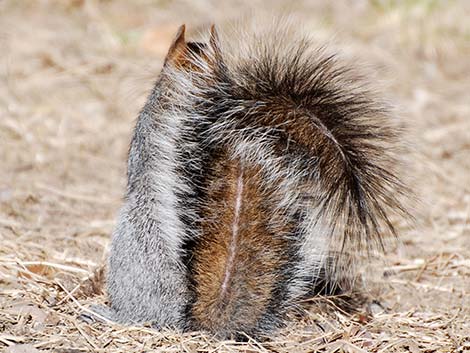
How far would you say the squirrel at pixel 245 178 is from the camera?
8.20 ft

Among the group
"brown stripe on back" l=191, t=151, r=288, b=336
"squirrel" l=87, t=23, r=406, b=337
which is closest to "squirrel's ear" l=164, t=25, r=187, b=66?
"squirrel" l=87, t=23, r=406, b=337

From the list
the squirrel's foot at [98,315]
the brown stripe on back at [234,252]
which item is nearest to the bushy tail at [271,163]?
the brown stripe on back at [234,252]

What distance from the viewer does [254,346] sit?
268 centimetres

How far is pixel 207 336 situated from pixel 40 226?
5.13 ft

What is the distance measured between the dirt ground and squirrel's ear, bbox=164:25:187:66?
40 cm

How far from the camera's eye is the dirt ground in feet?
9.18

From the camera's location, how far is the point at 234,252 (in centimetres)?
259

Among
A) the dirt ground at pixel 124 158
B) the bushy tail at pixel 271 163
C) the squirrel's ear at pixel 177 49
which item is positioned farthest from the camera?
the dirt ground at pixel 124 158

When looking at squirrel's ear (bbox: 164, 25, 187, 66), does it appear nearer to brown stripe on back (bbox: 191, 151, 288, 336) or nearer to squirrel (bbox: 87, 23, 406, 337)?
squirrel (bbox: 87, 23, 406, 337)

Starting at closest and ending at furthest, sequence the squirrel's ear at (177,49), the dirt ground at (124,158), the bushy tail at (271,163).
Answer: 1. the bushy tail at (271,163)
2. the squirrel's ear at (177,49)
3. the dirt ground at (124,158)

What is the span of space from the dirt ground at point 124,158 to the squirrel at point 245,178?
0.60ft

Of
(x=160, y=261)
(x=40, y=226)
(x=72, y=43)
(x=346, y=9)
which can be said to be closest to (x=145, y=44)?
(x=72, y=43)

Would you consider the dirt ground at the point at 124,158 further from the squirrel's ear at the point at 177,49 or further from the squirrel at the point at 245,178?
the squirrel's ear at the point at 177,49

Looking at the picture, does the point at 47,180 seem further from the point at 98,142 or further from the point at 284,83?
the point at 284,83
